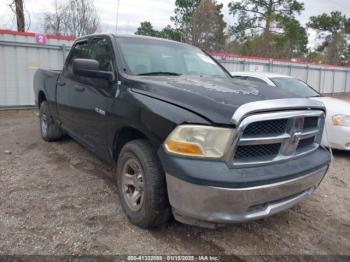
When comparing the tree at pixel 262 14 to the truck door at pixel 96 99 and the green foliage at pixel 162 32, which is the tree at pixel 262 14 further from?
the truck door at pixel 96 99

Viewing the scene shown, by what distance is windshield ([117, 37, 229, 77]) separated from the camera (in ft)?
11.9

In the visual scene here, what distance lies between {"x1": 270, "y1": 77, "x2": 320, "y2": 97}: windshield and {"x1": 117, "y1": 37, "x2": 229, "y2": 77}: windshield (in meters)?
2.98

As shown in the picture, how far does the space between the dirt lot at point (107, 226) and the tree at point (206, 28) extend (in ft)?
78.7

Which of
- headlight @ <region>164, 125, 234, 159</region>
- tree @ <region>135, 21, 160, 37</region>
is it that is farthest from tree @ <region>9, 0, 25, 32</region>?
tree @ <region>135, 21, 160, 37</region>

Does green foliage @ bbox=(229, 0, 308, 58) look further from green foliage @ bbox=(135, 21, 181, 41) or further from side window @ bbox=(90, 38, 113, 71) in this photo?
side window @ bbox=(90, 38, 113, 71)

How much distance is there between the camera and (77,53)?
4.86 metres

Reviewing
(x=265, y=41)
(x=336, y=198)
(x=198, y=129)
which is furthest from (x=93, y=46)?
(x=265, y=41)

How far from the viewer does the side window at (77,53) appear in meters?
4.58

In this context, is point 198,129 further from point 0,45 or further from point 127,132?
point 0,45

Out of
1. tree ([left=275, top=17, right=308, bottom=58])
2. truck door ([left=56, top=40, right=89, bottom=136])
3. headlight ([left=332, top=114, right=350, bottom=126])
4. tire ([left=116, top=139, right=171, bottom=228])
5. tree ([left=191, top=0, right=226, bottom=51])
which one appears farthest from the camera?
tree ([left=275, top=17, right=308, bottom=58])

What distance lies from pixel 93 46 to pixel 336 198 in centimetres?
373

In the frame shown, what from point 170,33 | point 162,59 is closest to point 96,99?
point 162,59

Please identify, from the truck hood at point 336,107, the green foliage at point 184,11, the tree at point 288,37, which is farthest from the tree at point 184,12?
the truck hood at point 336,107

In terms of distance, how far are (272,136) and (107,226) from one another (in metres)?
1.77
